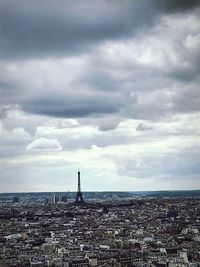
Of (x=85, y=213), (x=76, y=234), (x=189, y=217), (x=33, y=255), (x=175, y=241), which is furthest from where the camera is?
(x=85, y=213)

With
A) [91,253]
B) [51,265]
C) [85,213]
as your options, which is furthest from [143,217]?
[51,265]

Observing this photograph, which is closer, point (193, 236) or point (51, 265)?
point (51, 265)

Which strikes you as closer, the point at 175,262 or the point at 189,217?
the point at 175,262

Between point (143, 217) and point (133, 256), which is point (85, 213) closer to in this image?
point (143, 217)

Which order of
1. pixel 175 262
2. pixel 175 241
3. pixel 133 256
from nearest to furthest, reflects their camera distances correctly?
pixel 175 262 → pixel 133 256 → pixel 175 241

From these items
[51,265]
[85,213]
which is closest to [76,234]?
[51,265]

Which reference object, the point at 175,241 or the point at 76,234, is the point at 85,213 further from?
the point at 175,241

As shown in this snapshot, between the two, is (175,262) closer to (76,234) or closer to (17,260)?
(17,260)

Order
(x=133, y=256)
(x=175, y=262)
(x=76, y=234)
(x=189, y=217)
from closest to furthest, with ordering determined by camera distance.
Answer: (x=175, y=262)
(x=133, y=256)
(x=76, y=234)
(x=189, y=217)

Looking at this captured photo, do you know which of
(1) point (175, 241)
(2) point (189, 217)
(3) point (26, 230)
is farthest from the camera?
(2) point (189, 217)
